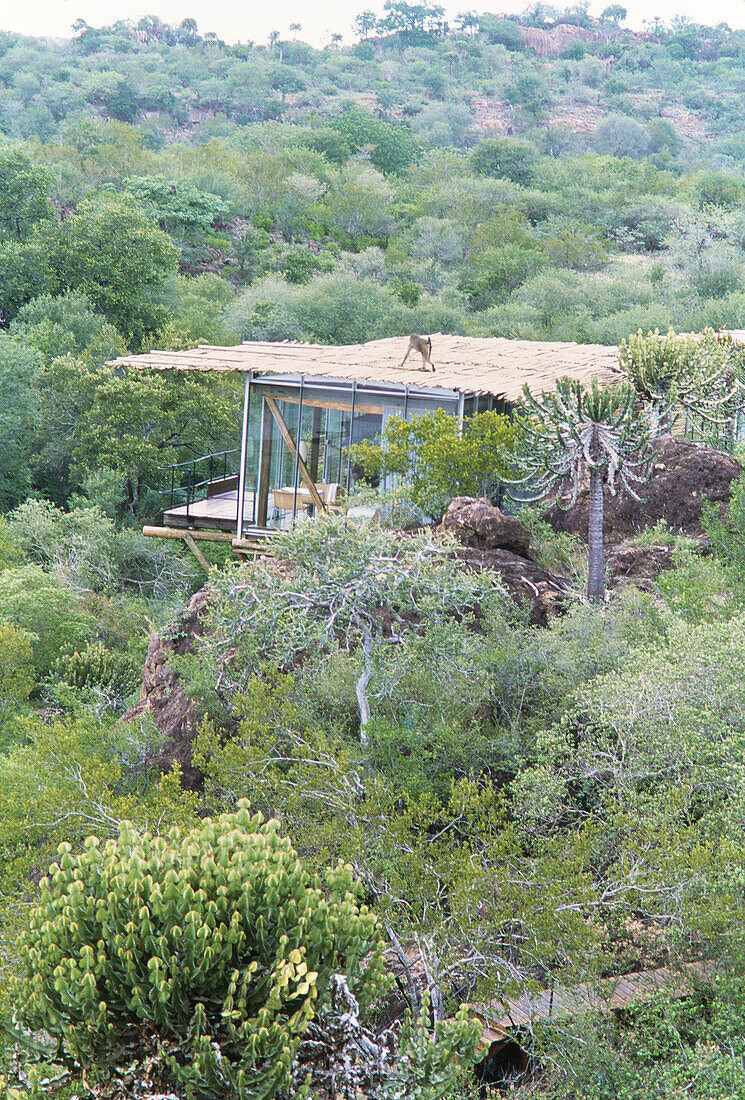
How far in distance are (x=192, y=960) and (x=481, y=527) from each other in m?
8.91

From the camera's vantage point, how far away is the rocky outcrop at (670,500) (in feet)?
55.2

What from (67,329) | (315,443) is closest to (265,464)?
(315,443)

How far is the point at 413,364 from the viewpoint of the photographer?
60.0 feet

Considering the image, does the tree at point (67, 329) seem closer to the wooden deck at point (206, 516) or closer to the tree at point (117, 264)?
the tree at point (117, 264)

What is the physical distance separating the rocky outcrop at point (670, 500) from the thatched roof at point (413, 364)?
2.21 meters

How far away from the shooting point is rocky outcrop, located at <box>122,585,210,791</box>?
516 inches

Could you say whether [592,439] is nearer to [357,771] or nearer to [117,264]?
[357,771]

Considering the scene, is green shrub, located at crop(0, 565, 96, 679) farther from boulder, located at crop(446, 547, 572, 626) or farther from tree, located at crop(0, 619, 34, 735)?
boulder, located at crop(446, 547, 572, 626)

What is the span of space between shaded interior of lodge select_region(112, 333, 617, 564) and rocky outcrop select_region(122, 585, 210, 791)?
12.1 feet

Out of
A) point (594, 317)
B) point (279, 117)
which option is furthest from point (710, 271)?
point (279, 117)

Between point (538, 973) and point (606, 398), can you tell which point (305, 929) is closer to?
point (538, 973)

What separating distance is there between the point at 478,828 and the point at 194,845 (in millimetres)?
3172

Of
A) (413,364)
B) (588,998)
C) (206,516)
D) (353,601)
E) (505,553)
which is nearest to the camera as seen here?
(588,998)

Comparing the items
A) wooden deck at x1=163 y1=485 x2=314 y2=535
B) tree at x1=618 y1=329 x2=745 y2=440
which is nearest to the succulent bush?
wooden deck at x1=163 y1=485 x2=314 y2=535
